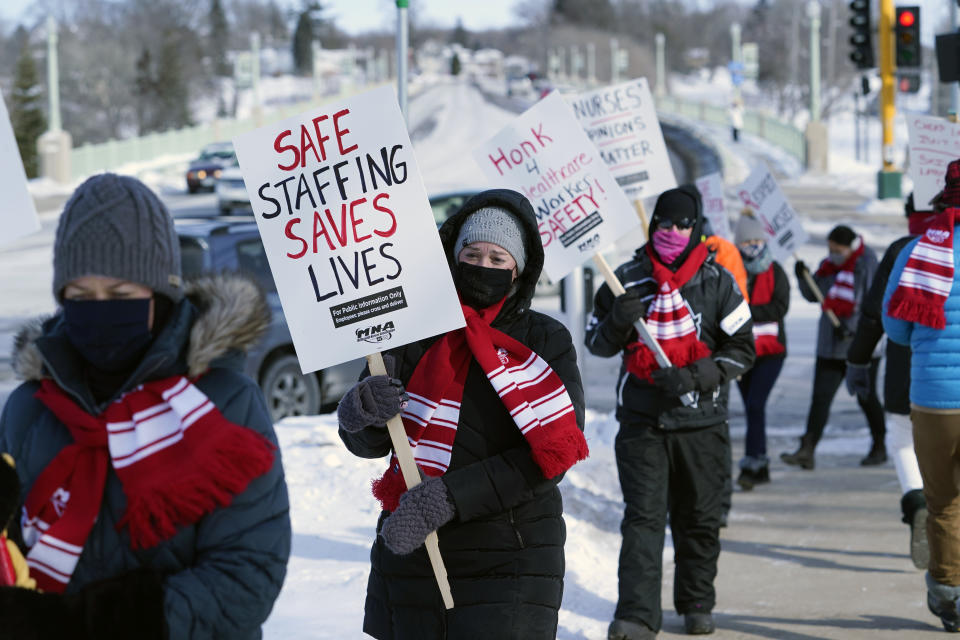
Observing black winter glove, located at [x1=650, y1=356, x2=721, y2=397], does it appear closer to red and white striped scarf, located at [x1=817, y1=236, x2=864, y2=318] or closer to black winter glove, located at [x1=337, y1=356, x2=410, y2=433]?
black winter glove, located at [x1=337, y1=356, x2=410, y2=433]

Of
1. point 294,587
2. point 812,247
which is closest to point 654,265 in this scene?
point 294,587

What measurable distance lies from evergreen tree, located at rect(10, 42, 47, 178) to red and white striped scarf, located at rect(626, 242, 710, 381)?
44717mm

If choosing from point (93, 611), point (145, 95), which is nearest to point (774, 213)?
point (93, 611)

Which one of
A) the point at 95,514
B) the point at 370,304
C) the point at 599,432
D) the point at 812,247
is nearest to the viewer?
the point at 95,514

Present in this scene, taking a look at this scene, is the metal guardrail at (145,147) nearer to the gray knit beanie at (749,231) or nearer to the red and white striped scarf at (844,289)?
the red and white striped scarf at (844,289)

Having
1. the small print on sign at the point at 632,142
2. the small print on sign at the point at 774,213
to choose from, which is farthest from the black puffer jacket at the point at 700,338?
the small print on sign at the point at 774,213

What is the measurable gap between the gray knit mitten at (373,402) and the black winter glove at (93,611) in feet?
3.32

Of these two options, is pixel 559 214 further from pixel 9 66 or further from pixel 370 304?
pixel 9 66

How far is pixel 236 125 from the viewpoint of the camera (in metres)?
59.4

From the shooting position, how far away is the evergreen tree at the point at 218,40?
360ft

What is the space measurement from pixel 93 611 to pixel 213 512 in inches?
11.9

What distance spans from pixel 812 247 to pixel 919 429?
63.2 feet

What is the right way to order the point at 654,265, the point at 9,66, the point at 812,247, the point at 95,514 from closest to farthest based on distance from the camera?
the point at 95,514
the point at 654,265
the point at 812,247
the point at 9,66

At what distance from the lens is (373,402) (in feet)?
11.5
